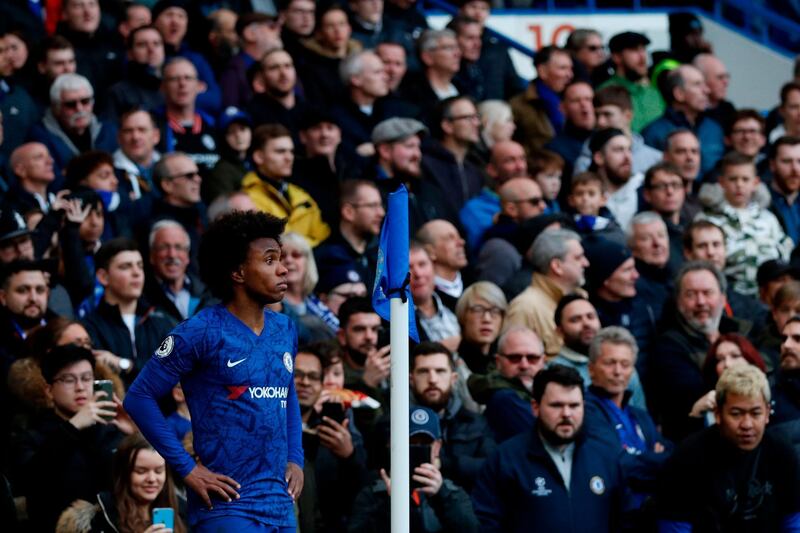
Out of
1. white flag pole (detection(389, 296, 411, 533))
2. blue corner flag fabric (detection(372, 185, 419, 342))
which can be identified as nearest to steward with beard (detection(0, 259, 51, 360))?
blue corner flag fabric (detection(372, 185, 419, 342))

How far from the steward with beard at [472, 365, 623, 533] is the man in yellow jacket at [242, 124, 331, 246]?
3810 mm

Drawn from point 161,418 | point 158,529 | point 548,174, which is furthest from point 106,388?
point 548,174

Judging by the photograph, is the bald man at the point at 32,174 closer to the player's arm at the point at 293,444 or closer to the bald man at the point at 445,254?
the bald man at the point at 445,254

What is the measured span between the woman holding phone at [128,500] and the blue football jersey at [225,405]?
206 centimetres

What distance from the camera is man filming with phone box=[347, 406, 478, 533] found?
10625 mm

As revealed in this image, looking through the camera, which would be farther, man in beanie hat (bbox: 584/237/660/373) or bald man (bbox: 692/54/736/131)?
bald man (bbox: 692/54/736/131)

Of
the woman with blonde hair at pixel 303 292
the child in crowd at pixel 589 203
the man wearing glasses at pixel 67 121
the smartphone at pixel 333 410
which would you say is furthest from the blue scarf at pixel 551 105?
the smartphone at pixel 333 410

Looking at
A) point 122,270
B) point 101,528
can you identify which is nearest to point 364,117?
point 122,270

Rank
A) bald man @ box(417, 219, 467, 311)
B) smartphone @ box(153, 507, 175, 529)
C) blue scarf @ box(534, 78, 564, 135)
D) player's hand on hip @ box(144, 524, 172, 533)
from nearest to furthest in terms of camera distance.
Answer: player's hand on hip @ box(144, 524, 172, 533) → smartphone @ box(153, 507, 175, 529) → bald man @ box(417, 219, 467, 311) → blue scarf @ box(534, 78, 564, 135)

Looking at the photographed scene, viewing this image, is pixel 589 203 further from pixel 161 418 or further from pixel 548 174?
pixel 161 418

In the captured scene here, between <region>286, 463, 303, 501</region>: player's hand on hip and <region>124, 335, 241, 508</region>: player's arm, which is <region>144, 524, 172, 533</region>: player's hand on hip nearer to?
<region>286, 463, 303, 501</region>: player's hand on hip

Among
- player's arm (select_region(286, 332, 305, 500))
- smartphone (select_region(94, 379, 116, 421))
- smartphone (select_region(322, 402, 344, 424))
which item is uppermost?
smartphone (select_region(94, 379, 116, 421))

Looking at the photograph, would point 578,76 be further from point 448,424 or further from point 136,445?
point 136,445

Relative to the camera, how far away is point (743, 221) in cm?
1554
